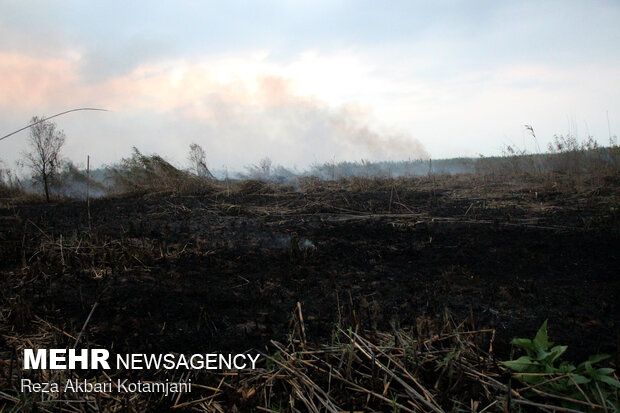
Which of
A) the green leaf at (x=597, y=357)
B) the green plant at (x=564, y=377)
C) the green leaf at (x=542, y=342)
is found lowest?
the green plant at (x=564, y=377)

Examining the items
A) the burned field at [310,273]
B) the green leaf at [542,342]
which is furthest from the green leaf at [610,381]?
the burned field at [310,273]

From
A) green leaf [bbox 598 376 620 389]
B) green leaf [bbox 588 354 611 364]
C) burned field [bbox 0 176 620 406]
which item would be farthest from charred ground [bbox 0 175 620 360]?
green leaf [bbox 598 376 620 389]

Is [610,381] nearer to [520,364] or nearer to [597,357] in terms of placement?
[597,357]

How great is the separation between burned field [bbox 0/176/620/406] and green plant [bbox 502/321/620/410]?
0.24 meters

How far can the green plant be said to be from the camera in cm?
163

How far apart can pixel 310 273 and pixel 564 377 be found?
210 centimetres

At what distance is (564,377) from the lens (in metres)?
1.70

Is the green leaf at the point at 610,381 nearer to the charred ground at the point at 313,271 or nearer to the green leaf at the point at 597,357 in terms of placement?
the green leaf at the point at 597,357

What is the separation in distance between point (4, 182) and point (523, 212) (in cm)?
1121

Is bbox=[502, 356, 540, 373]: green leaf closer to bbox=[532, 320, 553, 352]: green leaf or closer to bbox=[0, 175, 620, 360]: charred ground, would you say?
bbox=[532, 320, 553, 352]: green leaf

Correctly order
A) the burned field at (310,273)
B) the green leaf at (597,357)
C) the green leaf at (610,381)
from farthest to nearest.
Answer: the burned field at (310,273)
the green leaf at (597,357)
the green leaf at (610,381)

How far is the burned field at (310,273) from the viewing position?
2.37m

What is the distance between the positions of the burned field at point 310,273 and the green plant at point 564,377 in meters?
0.24

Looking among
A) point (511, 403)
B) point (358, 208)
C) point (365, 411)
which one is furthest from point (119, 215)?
point (511, 403)
